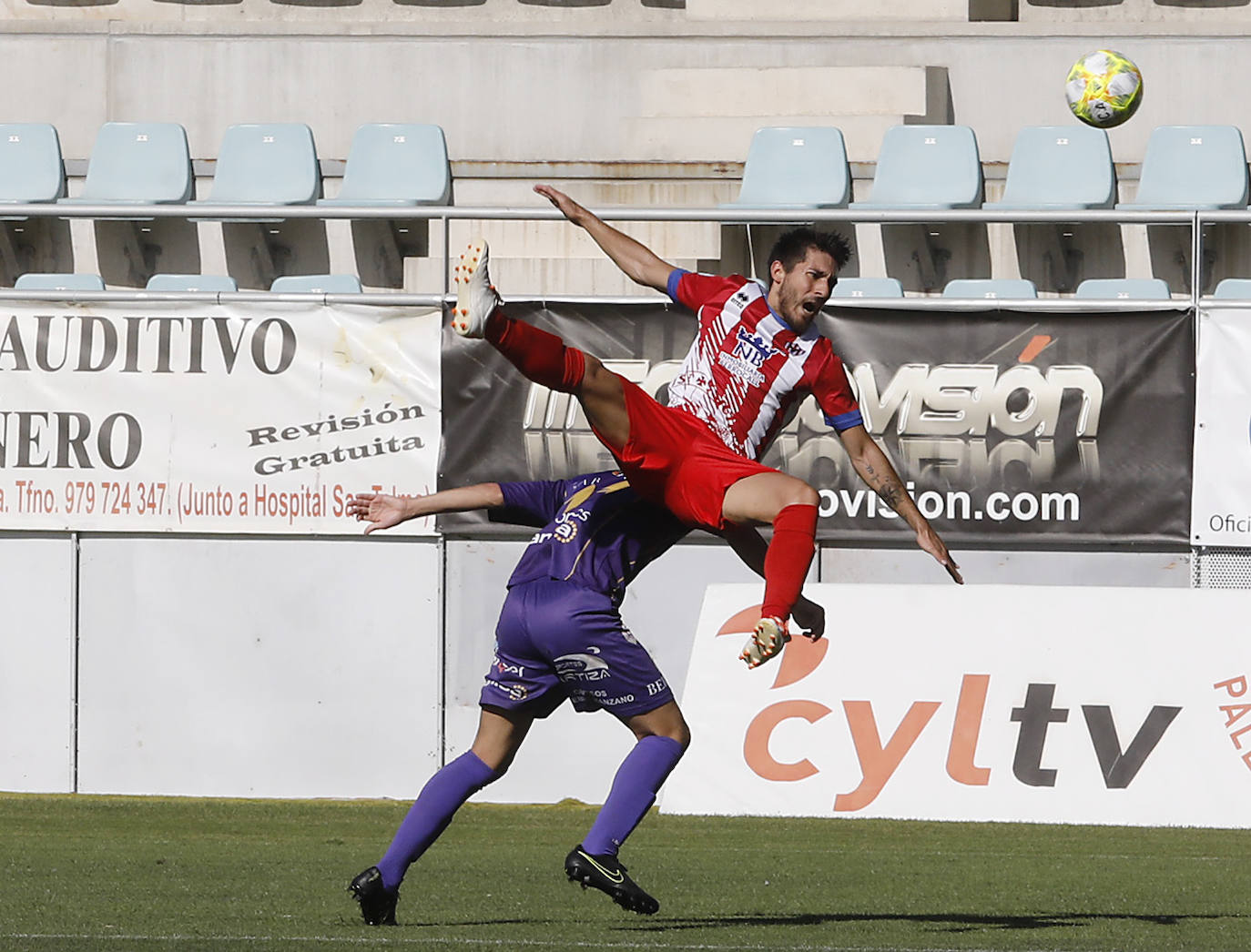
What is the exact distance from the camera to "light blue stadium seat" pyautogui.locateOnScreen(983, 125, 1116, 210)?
14719 mm

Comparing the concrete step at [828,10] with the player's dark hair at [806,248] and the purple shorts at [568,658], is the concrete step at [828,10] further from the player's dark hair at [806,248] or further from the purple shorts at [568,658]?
the purple shorts at [568,658]

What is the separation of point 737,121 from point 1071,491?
5077 millimetres

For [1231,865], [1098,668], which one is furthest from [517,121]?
[1231,865]

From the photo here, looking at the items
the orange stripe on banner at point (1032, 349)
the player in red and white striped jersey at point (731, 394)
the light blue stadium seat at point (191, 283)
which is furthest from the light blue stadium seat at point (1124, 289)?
the player in red and white striped jersey at point (731, 394)

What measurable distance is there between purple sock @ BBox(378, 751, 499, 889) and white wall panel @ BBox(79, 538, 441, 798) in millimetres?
5749

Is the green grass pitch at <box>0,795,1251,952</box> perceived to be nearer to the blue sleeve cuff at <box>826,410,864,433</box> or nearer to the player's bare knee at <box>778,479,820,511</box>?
the player's bare knee at <box>778,479,820,511</box>

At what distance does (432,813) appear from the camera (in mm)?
6543

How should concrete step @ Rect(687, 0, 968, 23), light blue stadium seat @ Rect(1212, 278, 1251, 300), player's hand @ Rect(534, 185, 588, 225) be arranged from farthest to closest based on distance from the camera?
concrete step @ Rect(687, 0, 968, 23), light blue stadium seat @ Rect(1212, 278, 1251, 300), player's hand @ Rect(534, 185, 588, 225)

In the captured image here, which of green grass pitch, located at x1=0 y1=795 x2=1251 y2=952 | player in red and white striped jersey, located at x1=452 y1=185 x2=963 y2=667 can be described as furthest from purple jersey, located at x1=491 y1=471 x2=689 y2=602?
green grass pitch, located at x1=0 y1=795 x2=1251 y2=952

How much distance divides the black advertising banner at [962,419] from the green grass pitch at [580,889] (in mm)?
2095

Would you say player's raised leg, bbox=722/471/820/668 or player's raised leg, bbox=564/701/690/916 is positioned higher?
player's raised leg, bbox=722/471/820/668

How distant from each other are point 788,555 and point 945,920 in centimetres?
162

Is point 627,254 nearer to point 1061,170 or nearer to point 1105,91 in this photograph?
point 1105,91

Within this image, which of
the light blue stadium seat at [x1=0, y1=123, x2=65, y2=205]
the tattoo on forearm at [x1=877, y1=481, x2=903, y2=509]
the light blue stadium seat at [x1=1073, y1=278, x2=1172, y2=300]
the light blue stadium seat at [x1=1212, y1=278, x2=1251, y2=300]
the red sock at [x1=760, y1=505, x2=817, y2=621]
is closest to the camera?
the red sock at [x1=760, y1=505, x2=817, y2=621]
